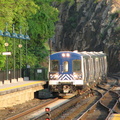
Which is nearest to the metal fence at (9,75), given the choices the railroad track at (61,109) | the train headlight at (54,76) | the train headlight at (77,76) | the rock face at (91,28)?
the train headlight at (54,76)

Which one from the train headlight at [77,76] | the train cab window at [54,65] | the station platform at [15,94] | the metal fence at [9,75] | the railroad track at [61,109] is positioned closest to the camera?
the railroad track at [61,109]

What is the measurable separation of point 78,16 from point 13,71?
185 ft

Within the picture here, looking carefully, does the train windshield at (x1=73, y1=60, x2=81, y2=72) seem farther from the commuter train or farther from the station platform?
the station platform

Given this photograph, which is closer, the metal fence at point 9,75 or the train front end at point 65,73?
the train front end at point 65,73

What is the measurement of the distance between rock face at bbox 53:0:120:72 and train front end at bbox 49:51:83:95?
36223 mm

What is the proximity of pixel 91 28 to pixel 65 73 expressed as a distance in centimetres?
5137

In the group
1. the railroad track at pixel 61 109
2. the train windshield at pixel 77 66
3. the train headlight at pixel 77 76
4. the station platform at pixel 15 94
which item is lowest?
the railroad track at pixel 61 109

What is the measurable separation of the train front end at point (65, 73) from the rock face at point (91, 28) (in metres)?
36.2

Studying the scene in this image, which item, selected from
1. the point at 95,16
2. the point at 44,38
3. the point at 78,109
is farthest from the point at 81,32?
the point at 78,109

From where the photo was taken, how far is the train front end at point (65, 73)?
27.1 metres

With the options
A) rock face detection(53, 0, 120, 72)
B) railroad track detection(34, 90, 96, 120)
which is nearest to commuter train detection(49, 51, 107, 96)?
railroad track detection(34, 90, 96, 120)

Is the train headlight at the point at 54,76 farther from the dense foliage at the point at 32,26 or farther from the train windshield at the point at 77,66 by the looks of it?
the dense foliage at the point at 32,26

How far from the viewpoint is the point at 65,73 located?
27312 mm

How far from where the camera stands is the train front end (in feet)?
88.8
